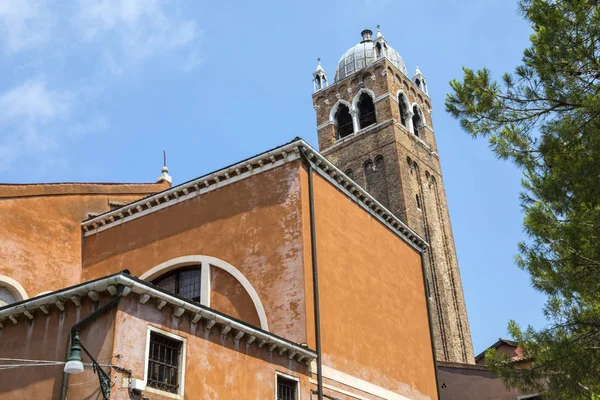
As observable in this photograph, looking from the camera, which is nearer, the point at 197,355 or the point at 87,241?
the point at 197,355

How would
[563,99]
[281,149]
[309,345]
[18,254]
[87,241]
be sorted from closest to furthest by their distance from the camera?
[563,99] → [309,345] → [281,149] → [18,254] → [87,241]

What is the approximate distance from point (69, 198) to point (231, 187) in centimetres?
453

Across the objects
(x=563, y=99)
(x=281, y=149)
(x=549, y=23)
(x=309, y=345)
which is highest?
(x=281, y=149)

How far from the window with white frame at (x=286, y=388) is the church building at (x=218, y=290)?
0.02 m

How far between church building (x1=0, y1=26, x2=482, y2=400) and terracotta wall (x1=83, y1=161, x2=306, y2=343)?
29 mm

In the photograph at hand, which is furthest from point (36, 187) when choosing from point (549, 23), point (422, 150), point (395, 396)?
point (422, 150)

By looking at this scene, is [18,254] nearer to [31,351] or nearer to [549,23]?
[31,351]

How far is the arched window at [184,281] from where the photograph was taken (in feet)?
46.8

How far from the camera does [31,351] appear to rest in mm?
10180

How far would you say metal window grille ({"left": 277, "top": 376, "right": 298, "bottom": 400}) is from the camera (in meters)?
11.7

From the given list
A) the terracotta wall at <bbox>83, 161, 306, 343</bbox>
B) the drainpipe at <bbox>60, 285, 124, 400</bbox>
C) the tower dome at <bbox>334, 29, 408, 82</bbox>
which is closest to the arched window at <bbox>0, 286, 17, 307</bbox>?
the terracotta wall at <bbox>83, 161, 306, 343</bbox>

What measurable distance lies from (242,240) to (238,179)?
1.36m

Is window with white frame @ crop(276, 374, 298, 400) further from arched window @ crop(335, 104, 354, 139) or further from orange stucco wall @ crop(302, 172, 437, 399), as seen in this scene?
arched window @ crop(335, 104, 354, 139)

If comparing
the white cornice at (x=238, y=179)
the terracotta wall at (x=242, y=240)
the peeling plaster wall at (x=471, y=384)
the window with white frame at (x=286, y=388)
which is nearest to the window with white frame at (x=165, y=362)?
the window with white frame at (x=286, y=388)
